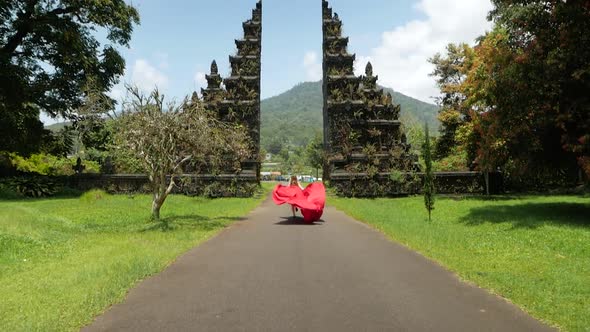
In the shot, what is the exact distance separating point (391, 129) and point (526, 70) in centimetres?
2091

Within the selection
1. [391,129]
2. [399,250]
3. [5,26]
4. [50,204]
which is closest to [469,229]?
[399,250]

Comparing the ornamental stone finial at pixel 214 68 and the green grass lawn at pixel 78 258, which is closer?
the green grass lawn at pixel 78 258

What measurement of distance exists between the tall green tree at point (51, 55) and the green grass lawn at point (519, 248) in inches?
669

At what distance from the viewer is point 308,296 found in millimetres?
6680

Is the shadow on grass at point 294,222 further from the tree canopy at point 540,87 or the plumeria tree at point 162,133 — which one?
the tree canopy at point 540,87

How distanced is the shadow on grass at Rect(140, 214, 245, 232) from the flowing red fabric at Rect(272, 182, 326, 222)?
2.07 metres

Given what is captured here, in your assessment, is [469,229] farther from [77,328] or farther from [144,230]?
[77,328]

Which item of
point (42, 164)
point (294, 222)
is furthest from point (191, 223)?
point (42, 164)

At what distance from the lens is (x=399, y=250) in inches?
418

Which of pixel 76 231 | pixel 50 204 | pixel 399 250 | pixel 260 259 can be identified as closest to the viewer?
pixel 260 259

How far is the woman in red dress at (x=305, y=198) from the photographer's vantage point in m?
16.5

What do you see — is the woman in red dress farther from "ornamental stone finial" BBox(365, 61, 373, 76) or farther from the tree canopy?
"ornamental stone finial" BBox(365, 61, 373, 76)

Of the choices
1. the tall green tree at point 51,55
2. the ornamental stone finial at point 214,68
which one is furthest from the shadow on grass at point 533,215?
the ornamental stone finial at point 214,68

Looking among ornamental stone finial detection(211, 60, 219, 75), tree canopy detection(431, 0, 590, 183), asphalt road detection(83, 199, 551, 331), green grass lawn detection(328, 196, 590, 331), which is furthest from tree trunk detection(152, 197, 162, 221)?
ornamental stone finial detection(211, 60, 219, 75)
